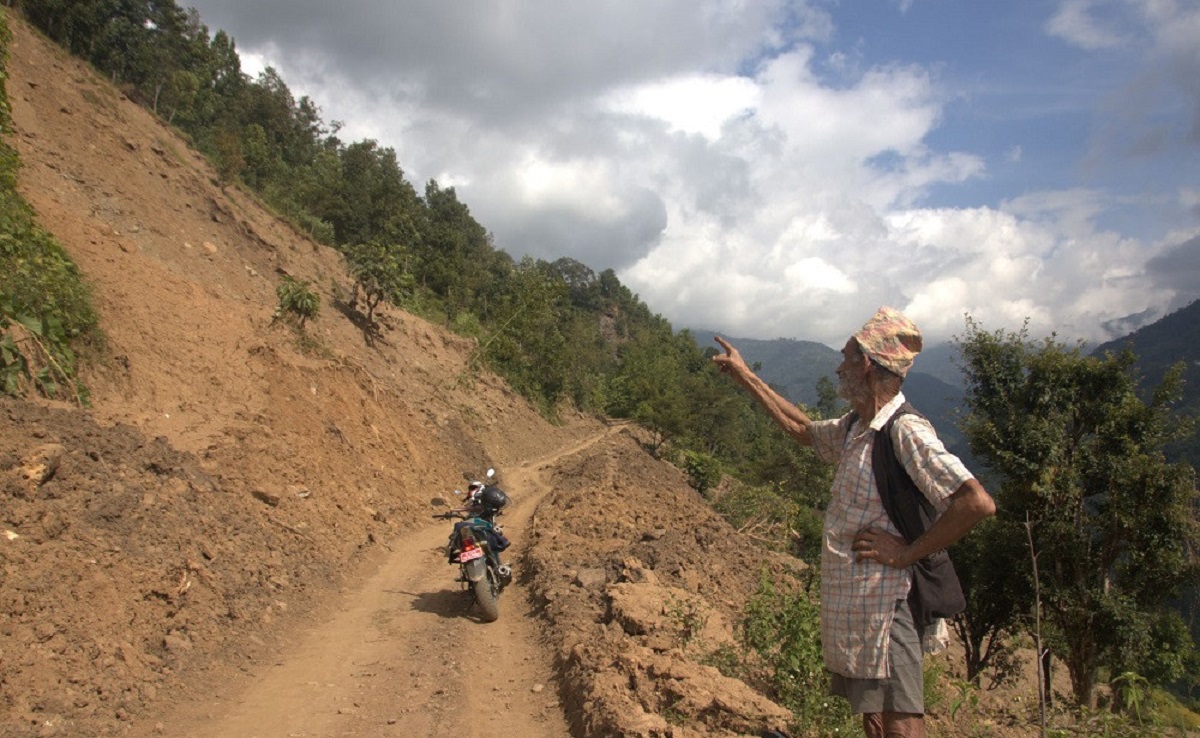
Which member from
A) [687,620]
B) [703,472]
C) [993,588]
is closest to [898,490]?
[687,620]

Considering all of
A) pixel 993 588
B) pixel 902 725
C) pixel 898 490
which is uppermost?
pixel 898 490

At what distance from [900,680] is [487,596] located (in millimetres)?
5110

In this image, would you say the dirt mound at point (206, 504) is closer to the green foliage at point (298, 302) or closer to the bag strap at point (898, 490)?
the green foliage at point (298, 302)

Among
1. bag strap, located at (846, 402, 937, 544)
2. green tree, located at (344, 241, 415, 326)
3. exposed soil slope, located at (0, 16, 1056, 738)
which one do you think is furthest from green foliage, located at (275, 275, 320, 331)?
bag strap, located at (846, 402, 937, 544)

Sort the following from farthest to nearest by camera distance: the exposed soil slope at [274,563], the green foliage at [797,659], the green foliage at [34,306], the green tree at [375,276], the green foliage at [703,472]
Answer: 1. the green foliage at [703,472]
2. the green tree at [375,276]
3. the green foliage at [34,306]
4. the exposed soil slope at [274,563]
5. the green foliage at [797,659]

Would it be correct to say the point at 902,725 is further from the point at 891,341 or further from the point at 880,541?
the point at 891,341

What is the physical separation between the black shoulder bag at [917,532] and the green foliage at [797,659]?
5.78 ft

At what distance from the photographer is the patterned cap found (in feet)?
8.78

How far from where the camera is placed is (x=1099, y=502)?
1464cm

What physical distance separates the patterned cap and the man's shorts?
Result: 0.88 meters

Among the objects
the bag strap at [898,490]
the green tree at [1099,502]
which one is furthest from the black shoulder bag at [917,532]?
the green tree at [1099,502]

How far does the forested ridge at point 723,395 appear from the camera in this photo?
528 inches

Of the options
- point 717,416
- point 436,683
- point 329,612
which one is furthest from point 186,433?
point 717,416

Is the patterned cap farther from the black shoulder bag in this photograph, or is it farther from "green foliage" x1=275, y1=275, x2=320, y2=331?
"green foliage" x1=275, y1=275, x2=320, y2=331
